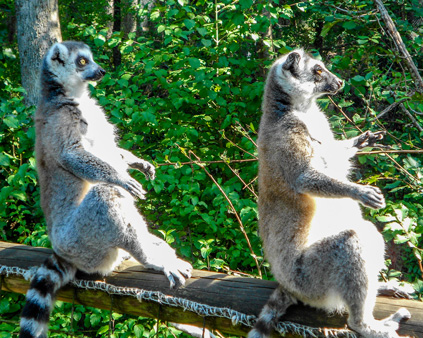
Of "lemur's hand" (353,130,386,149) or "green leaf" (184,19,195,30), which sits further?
"green leaf" (184,19,195,30)

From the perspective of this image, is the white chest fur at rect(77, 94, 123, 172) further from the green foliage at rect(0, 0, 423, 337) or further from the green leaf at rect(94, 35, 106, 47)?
the green leaf at rect(94, 35, 106, 47)

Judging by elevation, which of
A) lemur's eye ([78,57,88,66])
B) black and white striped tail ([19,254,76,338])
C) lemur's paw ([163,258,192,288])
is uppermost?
lemur's eye ([78,57,88,66])

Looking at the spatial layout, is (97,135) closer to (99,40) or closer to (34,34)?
(99,40)

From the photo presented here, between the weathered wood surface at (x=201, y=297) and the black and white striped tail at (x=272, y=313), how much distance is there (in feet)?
0.22

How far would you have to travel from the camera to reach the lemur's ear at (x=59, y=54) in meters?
3.75

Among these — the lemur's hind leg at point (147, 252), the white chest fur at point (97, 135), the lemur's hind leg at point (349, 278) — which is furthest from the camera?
the white chest fur at point (97, 135)

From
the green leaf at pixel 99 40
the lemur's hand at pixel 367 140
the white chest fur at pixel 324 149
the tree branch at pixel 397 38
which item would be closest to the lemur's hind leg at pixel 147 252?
the white chest fur at pixel 324 149

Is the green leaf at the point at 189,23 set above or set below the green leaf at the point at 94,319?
above

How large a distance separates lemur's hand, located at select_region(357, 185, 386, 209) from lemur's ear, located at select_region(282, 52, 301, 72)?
42.5 inches

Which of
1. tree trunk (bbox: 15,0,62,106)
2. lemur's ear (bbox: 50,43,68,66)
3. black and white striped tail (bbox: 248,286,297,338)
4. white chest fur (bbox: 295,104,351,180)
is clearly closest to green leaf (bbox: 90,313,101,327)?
black and white striped tail (bbox: 248,286,297,338)

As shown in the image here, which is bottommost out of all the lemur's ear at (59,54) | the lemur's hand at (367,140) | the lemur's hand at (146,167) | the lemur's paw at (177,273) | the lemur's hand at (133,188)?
the lemur's paw at (177,273)

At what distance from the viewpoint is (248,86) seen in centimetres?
462

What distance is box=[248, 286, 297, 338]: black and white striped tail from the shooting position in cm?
246

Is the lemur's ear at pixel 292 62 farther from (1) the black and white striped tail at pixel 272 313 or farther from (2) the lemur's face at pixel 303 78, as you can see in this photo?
(1) the black and white striped tail at pixel 272 313
